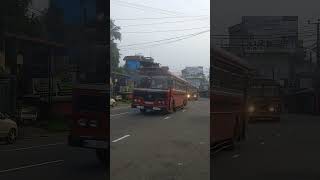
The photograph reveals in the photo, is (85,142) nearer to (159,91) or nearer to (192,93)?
(159,91)

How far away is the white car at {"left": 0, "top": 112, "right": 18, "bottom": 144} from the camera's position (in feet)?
13.1

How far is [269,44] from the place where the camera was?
13.7ft

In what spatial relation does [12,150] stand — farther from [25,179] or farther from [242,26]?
[242,26]

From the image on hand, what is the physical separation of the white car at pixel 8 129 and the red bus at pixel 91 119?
0.46 metres

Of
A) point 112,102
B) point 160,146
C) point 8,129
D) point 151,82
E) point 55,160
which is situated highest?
point 151,82

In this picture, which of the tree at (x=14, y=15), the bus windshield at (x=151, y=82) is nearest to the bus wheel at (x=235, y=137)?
the bus windshield at (x=151, y=82)

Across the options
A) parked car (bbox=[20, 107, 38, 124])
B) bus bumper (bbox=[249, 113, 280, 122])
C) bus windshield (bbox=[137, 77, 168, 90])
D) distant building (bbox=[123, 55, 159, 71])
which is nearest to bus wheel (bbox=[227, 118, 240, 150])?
bus bumper (bbox=[249, 113, 280, 122])

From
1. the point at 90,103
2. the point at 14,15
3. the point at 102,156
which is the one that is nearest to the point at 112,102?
the point at 90,103

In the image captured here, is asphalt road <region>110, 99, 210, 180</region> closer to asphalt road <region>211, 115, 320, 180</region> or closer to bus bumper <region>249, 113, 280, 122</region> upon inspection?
asphalt road <region>211, 115, 320, 180</region>

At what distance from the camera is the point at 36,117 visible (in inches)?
167

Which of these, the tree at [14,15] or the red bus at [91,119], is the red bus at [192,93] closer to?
the red bus at [91,119]

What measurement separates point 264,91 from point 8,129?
219cm

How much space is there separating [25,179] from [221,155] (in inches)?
63.0

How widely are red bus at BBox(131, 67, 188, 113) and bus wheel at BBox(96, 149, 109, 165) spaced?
1.50 ft
